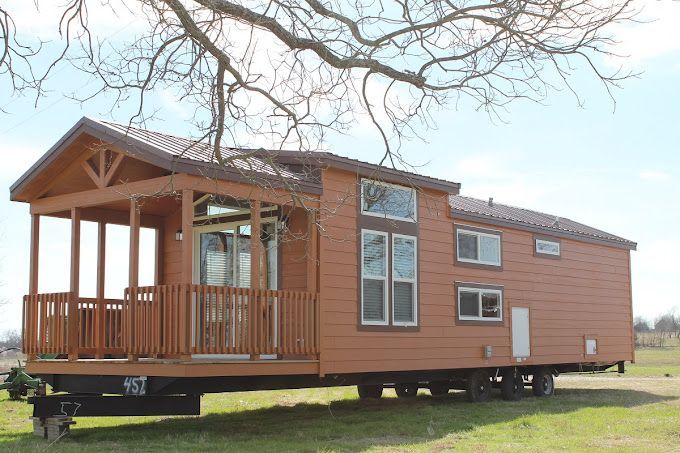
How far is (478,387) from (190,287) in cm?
730

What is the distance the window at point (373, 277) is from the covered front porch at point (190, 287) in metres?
0.94

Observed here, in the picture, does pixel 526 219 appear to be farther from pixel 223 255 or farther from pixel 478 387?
pixel 223 255

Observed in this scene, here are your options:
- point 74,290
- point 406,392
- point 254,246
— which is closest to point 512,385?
point 406,392

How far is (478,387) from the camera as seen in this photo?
52.4ft

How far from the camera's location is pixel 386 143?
906 cm

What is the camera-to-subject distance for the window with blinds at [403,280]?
A: 1391 cm

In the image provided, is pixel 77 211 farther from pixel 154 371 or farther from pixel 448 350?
pixel 448 350

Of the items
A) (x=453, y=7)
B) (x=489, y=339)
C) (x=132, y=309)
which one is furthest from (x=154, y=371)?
(x=489, y=339)

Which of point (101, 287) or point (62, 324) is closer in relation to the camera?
point (62, 324)

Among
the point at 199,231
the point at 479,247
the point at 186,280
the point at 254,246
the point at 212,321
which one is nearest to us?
the point at 186,280

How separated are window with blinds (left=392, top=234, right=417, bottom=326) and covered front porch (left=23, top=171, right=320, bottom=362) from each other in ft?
5.33

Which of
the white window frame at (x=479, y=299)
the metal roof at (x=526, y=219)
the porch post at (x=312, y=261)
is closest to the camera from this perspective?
the porch post at (x=312, y=261)

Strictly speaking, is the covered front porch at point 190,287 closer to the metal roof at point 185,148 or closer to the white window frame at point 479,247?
the metal roof at point 185,148

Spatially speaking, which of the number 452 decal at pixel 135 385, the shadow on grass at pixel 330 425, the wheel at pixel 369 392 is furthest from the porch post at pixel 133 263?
the wheel at pixel 369 392
